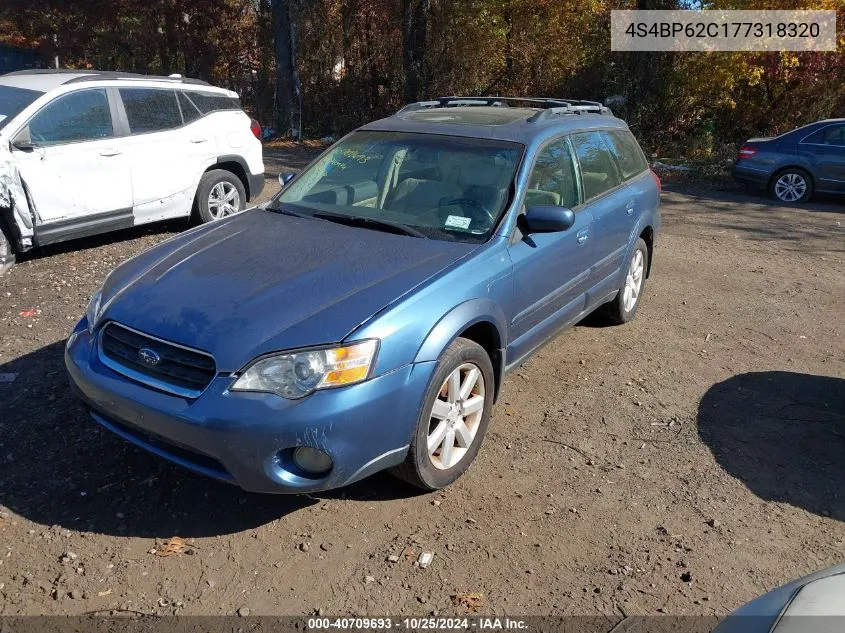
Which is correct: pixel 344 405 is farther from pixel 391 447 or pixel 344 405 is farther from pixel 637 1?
pixel 637 1

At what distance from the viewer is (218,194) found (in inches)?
320

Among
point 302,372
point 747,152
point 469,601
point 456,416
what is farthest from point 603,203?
point 747,152

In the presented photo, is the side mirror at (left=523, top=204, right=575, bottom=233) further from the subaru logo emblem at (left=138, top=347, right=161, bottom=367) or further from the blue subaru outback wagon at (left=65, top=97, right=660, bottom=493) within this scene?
the subaru logo emblem at (left=138, top=347, right=161, bottom=367)

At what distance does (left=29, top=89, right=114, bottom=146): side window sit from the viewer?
6426mm

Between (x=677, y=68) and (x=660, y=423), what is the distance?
1368 centimetres

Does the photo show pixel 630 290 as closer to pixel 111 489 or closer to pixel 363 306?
pixel 363 306

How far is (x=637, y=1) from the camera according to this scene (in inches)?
638

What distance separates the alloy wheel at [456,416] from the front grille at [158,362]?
1056mm

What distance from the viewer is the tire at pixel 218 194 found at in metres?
7.85

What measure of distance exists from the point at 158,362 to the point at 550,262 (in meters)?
2.24

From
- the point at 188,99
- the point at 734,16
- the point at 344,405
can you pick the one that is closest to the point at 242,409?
the point at 344,405

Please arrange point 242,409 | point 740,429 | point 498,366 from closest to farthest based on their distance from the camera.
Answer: point 242,409, point 498,366, point 740,429

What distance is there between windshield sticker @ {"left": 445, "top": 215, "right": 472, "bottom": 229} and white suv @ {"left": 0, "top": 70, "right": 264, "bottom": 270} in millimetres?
4140

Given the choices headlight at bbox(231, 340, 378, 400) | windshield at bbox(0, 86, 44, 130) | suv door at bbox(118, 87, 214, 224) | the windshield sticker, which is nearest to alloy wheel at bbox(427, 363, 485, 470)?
headlight at bbox(231, 340, 378, 400)
